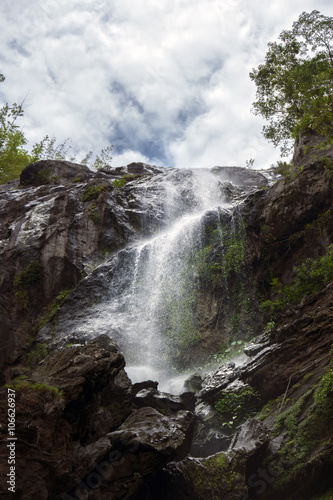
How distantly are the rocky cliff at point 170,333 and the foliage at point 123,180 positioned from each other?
262 mm

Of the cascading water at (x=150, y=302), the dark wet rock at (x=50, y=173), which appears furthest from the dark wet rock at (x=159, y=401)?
the dark wet rock at (x=50, y=173)

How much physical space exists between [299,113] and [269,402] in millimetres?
17062

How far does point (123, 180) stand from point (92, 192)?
4.15 meters

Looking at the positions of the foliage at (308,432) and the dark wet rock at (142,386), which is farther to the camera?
the dark wet rock at (142,386)

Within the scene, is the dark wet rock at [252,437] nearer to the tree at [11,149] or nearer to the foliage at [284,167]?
the foliage at [284,167]

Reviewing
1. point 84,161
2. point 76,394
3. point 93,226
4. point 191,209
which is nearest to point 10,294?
point 93,226

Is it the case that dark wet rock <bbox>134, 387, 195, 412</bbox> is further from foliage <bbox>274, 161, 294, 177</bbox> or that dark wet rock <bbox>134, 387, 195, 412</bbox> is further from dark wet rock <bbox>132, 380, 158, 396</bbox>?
foliage <bbox>274, 161, 294, 177</bbox>

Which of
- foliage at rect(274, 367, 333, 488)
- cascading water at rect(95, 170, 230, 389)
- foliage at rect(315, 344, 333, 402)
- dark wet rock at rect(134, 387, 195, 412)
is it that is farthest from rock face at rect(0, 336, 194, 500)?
cascading water at rect(95, 170, 230, 389)

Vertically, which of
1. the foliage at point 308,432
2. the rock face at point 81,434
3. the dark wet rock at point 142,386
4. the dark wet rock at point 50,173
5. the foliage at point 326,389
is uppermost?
the dark wet rock at point 50,173

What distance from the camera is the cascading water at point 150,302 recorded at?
13.4m

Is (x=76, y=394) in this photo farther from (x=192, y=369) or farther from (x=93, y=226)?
(x=93, y=226)

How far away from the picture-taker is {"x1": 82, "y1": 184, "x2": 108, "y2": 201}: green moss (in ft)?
68.3

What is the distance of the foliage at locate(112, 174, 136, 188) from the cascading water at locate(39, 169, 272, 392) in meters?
5.51

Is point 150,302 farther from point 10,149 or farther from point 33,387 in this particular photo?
point 10,149
